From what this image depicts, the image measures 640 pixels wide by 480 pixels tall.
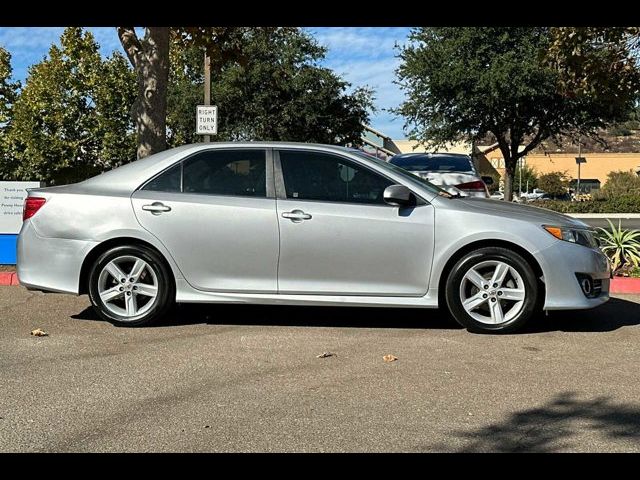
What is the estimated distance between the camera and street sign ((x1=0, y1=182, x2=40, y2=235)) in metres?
9.05

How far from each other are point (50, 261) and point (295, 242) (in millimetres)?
2117

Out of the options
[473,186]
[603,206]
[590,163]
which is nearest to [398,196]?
[473,186]

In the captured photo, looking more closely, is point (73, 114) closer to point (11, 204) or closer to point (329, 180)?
point (11, 204)

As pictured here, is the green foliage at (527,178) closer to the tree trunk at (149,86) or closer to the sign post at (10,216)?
the tree trunk at (149,86)

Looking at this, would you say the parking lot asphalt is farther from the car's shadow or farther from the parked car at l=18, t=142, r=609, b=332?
the parked car at l=18, t=142, r=609, b=332

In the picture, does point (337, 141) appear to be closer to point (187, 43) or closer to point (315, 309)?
point (187, 43)

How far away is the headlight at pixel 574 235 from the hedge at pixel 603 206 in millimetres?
21710

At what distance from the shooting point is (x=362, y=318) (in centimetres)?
661

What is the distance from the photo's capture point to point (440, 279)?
19.2ft

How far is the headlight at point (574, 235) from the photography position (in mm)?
5836

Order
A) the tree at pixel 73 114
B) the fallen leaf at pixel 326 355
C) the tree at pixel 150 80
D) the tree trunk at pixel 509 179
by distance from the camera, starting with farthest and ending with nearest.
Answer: the tree at pixel 73 114, the tree trunk at pixel 509 179, the tree at pixel 150 80, the fallen leaf at pixel 326 355

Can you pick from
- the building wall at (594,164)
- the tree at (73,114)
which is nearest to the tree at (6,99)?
the tree at (73,114)

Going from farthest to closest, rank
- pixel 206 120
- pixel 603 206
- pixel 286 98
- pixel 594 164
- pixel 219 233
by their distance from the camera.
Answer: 1. pixel 594 164
2. pixel 603 206
3. pixel 286 98
4. pixel 206 120
5. pixel 219 233

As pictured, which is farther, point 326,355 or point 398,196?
point 398,196
